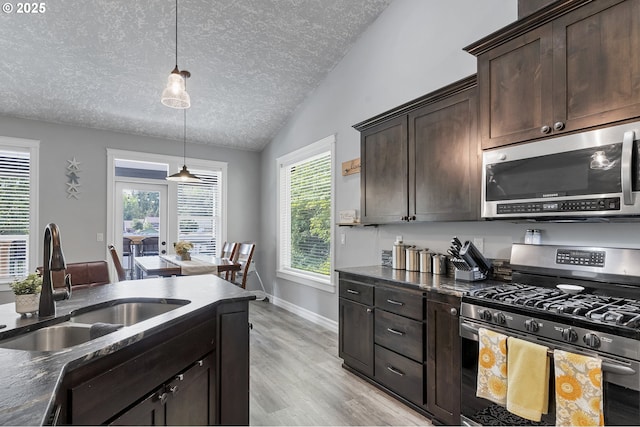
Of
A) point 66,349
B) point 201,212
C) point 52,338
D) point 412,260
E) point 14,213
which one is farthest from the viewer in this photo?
point 201,212

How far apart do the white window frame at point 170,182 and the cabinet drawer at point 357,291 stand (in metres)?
Answer: 3.46

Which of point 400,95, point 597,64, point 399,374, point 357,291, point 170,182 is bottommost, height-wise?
point 399,374

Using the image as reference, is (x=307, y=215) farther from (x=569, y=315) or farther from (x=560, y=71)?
(x=569, y=315)

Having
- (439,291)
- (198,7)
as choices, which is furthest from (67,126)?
(439,291)

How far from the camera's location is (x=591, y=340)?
1445 mm

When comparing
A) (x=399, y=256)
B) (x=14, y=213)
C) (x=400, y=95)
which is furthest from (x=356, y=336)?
(x=14, y=213)

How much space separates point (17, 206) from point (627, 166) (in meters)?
6.20

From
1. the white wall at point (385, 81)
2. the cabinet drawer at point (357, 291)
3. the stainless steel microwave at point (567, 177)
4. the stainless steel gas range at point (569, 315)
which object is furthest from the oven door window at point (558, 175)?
the cabinet drawer at point (357, 291)

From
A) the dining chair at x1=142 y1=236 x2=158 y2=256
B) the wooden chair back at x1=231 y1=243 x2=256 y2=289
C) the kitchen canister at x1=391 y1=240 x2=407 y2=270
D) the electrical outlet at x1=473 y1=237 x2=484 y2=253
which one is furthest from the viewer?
the dining chair at x1=142 y1=236 x2=158 y2=256

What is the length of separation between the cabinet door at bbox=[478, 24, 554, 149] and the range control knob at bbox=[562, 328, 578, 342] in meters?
1.07

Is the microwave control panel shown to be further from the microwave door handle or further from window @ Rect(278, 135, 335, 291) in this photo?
window @ Rect(278, 135, 335, 291)

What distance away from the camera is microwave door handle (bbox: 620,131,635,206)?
1.55m

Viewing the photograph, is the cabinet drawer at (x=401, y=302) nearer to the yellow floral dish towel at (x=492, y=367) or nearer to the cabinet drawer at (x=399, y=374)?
the cabinet drawer at (x=399, y=374)

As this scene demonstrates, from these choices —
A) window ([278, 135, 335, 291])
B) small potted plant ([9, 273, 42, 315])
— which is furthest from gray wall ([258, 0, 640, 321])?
small potted plant ([9, 273, 42, 315])
